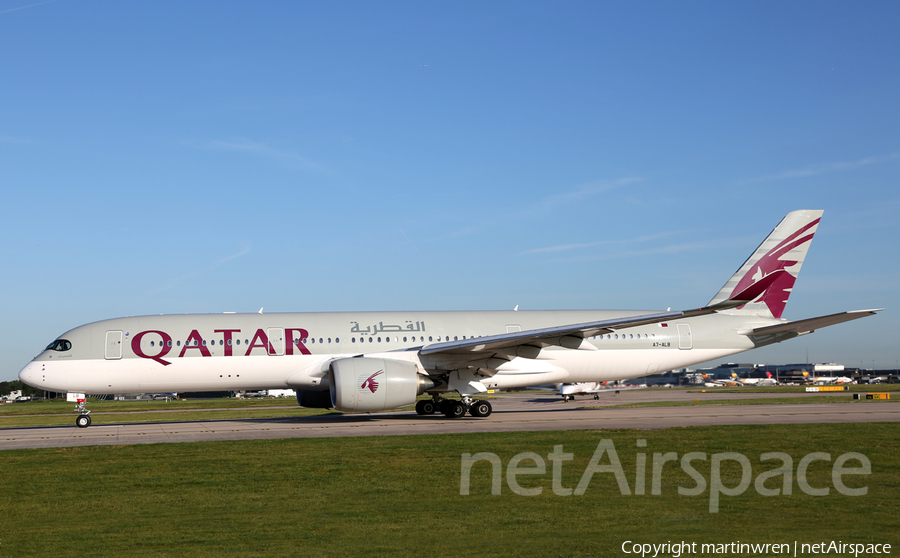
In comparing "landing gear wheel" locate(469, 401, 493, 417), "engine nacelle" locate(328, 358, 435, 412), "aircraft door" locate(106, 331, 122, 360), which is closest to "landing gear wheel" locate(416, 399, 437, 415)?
"landing gear wheel" locate(469, 401, 493, 417)

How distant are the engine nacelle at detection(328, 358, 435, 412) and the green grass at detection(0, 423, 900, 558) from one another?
606 centimetres

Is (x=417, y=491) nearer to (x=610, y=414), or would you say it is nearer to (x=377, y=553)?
(x=377, y=553)

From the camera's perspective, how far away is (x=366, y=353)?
84.1 feet

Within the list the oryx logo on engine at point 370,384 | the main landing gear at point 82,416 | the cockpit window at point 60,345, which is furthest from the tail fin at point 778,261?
the cockpit window at point 60,345

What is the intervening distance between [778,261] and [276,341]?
19.2 metres

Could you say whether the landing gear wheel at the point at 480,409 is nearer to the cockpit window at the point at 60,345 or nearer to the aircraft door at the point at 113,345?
the aircraft door at the point at 113,345

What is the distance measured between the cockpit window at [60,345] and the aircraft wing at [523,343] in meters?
11.4

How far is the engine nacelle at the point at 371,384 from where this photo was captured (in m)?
22.2

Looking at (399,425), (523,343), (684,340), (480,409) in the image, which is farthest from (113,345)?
(684,340)

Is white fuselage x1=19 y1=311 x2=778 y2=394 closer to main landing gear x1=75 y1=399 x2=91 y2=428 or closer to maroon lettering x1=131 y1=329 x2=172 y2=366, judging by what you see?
maroon lettering x1=131 y1=329 x2=172 y2=366

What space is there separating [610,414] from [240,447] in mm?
13957

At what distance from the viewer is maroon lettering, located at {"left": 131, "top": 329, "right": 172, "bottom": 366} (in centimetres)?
2436

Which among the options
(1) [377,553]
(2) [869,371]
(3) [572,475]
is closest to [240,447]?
(3) [572,475]

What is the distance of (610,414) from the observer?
26297mm
